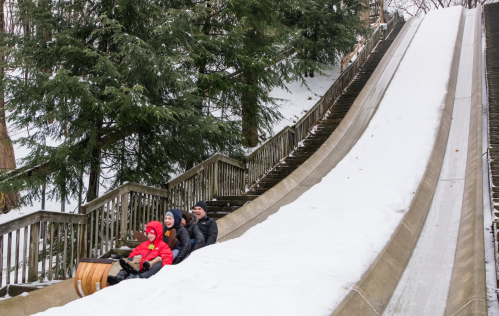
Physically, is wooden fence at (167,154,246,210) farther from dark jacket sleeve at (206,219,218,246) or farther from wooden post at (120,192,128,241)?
dark jacket sleeve at (206,219,218,246)

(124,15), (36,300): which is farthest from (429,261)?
(124,15)

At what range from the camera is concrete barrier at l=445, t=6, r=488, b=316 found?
4422mm

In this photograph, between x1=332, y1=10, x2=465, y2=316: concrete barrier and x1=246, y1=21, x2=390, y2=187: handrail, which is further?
x1=246, y1=21, x2=390, y2=187: handrail

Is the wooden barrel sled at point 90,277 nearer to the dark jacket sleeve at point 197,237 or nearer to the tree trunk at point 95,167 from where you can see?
the dark jacket sleeve at point 197,237

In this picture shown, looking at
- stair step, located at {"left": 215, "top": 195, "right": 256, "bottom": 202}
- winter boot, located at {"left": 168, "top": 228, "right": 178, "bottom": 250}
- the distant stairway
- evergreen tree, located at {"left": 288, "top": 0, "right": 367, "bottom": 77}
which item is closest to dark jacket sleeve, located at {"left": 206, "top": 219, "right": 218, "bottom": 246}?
winter boot, located at {"left": 168, "top": 228, "right": 178, "bottom": 250}

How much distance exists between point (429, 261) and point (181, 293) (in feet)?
12.2

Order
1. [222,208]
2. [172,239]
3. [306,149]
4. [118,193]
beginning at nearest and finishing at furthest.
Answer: [172,239], [118,193], [222,208], [306,149]

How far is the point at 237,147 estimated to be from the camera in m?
10.4

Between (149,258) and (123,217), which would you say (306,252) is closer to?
(149,258)

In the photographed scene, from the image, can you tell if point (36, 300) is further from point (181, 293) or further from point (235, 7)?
point (235, 7)

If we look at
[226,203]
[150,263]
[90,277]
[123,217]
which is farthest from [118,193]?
[226,203]

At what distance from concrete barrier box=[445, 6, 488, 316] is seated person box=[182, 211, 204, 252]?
3.50m

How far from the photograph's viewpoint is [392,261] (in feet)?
18.5

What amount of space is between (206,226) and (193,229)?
345mm
